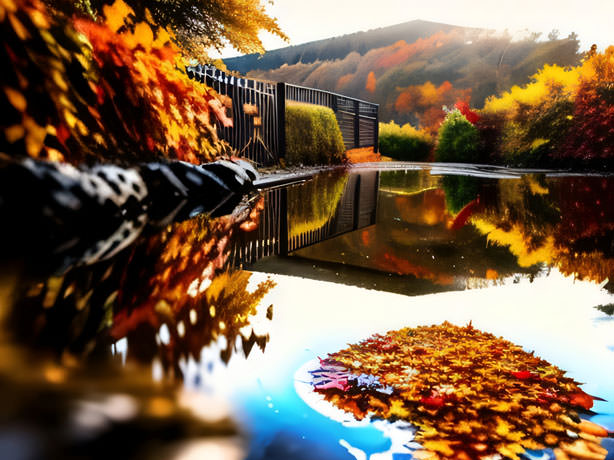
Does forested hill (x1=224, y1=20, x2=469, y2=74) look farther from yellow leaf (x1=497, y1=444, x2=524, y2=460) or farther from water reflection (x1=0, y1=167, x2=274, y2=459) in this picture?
yellow leaf (x1=497, y1=444, x2=524, y2=460)

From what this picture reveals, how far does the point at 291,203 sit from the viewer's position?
169 inches

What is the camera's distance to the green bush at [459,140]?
14156 millimetres

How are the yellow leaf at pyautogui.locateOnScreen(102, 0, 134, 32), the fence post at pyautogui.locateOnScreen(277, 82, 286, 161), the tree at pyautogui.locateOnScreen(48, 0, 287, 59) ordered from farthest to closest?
the fence post at pyautogui.locateOnScreen(277, 82, 286, 161), the tree at pyautogui.locateOnScreen(48, 0, 287, 59), the yellow leaf at pyautogui.locateOnScreen(102, 0, 134, 32)

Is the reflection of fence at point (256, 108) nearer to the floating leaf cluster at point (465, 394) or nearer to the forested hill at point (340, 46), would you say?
the floating leaf cluster at point (465, 394)

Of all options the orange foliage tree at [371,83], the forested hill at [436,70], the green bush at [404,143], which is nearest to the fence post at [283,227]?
the green bush at [404,143]

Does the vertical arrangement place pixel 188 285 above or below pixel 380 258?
above

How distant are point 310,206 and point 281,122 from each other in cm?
623

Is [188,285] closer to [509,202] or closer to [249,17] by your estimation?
[509,202]

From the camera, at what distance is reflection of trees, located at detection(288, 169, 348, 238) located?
318 centimetres

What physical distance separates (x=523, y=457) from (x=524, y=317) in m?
0.76

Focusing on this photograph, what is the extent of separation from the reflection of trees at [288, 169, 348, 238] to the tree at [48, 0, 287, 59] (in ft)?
8.89

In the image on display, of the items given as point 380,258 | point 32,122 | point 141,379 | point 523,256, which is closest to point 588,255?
point 523,256

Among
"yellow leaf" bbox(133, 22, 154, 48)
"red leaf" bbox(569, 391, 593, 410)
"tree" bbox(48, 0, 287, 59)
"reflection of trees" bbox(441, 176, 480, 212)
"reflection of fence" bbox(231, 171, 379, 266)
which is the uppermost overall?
"tree" bbox(48, 0, 287, 59)

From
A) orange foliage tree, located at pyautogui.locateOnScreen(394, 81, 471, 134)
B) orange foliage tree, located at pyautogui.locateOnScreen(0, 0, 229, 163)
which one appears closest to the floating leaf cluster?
orange foliage tree, located at pyautogui.locateOnScreen(0, 0, 229, 163)
